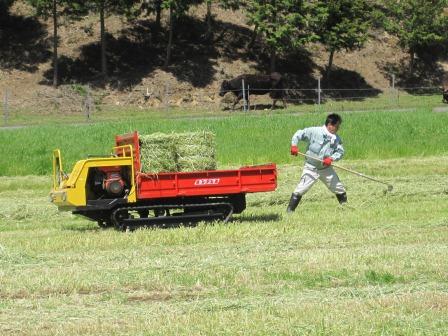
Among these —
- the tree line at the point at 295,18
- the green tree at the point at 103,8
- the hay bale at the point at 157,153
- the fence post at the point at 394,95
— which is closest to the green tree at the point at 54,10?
the tree line at the point at 295,18

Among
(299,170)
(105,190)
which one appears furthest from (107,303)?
(299,170)

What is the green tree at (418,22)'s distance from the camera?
A: 51219mm

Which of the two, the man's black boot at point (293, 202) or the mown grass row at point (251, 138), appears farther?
the mown grass row at point (251, 138)

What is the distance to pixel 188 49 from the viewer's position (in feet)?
164

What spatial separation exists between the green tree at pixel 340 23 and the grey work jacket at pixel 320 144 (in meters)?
31.8

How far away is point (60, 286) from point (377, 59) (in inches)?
1877

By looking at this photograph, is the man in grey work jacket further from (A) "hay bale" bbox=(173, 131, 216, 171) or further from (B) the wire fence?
(B) the wire fence

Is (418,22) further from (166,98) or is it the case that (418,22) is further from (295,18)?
(166,98)

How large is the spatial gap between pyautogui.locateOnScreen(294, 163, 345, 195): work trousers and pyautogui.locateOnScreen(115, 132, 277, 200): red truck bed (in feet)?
5.23

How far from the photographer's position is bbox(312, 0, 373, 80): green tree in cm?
4725

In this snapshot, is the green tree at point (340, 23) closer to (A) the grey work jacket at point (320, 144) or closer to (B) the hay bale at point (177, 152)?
(A) the grey work jacket at point (320, 144)

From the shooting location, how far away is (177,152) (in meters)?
14.1

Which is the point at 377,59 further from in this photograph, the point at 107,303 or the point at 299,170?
the point at 107,303

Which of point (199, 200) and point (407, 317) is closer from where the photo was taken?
point (407, 317)
